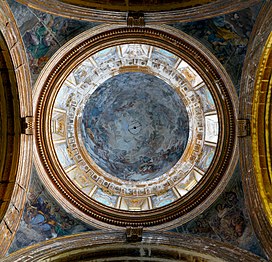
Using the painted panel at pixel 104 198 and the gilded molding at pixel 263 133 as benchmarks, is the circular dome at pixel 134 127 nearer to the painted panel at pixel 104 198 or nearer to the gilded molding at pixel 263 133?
the painted panel at pixel 104 198

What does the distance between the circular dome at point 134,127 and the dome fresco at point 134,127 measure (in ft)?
0.12

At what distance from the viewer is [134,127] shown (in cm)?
1822

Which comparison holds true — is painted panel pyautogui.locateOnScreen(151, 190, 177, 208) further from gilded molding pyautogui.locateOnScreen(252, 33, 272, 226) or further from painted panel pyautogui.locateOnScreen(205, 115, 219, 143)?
gilded molding pyautogui.locateOnScreen(252, 33, 272, 226)

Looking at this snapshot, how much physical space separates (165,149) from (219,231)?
5.07 m

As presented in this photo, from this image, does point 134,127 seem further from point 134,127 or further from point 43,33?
point 43,33

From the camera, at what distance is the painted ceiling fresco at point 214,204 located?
40.1 ft

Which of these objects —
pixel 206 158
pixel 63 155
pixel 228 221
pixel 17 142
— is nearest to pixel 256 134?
pixel 228 221

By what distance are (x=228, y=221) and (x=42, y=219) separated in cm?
511

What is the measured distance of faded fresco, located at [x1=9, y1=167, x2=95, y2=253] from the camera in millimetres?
12742

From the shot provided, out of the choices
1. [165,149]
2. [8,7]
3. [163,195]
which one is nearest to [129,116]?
[165,149]

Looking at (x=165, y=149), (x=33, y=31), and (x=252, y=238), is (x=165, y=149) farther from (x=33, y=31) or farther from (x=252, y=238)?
(x=33, y=31)

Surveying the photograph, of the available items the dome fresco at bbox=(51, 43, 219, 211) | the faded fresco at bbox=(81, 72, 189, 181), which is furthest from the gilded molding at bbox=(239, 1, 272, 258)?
the faded fresco at bbox=(81, 72, 189, 181)

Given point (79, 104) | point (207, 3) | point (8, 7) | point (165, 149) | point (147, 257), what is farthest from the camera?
point (165, 149)

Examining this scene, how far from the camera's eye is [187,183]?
50.6 ft
